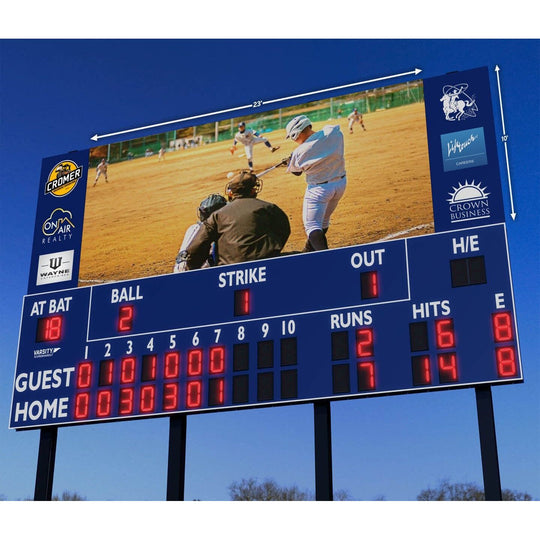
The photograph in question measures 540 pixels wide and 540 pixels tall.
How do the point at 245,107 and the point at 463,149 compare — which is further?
the point at 245,107

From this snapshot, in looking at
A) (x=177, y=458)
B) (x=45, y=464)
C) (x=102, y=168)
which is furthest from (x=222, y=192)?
(x=45, y=464)

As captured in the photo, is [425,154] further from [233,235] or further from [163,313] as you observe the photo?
[163,313]

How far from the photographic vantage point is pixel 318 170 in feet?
57.6

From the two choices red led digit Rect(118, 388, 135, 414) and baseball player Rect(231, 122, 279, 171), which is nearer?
red led digit Rect(118, 388, 135, 414)

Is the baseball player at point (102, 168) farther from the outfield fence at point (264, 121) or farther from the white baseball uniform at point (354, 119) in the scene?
the white baseball uniform at point (354, 119)

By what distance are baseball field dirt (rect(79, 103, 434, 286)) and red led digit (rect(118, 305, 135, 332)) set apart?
3.02 feet

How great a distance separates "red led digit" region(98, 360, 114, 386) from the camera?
16953 millimetres

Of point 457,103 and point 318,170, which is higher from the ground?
point 457,103

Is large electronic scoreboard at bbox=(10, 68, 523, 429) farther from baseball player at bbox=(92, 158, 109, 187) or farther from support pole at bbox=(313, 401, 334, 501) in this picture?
baseball player at bbox=(92, 158, 109, 187)

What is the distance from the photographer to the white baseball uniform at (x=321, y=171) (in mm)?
17203

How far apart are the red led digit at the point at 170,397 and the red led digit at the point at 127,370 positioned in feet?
2.44

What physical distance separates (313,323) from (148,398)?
3137 millimetres

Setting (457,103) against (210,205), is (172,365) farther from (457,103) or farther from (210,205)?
(457,103)

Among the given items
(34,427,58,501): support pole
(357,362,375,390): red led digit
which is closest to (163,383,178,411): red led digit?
(34,427,58,501): support pole
